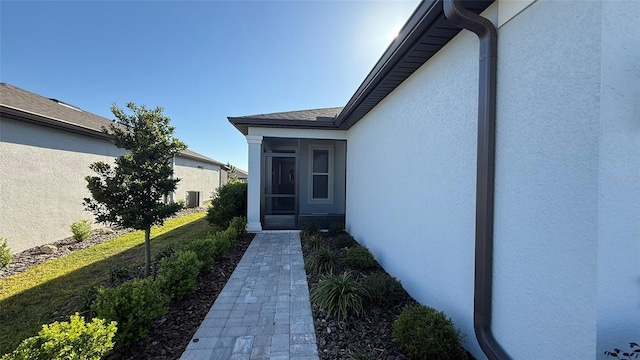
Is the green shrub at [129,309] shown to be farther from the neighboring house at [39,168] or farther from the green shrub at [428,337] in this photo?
the neighboring house at [39,168]

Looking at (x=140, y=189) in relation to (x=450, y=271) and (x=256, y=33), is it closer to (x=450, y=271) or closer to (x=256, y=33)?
(x=450, y=271)

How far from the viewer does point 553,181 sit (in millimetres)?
1670

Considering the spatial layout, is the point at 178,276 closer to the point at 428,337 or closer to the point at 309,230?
the point at 428,337

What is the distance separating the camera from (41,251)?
20.7ft

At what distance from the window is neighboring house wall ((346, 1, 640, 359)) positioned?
22.6 ft

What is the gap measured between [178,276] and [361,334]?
2722 mm

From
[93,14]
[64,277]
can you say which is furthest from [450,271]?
[93,14]

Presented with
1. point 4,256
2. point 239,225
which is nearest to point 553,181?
point 239,225

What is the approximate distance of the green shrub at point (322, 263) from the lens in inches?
187

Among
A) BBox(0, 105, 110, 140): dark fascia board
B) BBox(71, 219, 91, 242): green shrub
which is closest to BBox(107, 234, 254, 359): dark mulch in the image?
BBox(0, 105, 110, 140): dark fascia board

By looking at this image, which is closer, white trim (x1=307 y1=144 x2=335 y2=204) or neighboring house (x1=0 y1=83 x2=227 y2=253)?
neighboring house (x1=0 y1=83 x2=227 y2=253)

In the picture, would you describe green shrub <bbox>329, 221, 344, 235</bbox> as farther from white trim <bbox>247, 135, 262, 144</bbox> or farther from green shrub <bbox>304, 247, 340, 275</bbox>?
white trim <bbox>247, 135, 262, 144</bbox>

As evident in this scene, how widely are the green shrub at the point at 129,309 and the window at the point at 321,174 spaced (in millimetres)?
7108

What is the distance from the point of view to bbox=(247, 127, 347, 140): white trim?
7910mm
